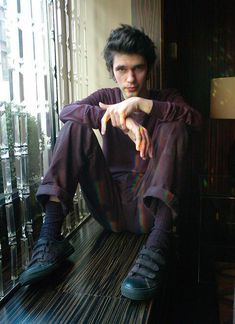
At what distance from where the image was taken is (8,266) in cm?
120

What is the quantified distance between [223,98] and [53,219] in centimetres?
113

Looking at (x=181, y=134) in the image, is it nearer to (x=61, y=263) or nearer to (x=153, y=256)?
(x=153, y=256)

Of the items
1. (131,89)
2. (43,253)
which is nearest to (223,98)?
(131,89)

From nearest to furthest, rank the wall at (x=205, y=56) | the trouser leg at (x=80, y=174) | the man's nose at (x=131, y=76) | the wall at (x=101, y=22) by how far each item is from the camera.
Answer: the trouser leg at (x=80, y=174)
the man's nose at (x=131, y=76)
the wall at (x=101, y=22)
the wall at (x=205, y=56)

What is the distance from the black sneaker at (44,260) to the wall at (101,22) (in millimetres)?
1027

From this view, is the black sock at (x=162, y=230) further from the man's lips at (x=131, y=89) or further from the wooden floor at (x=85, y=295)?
the man's lips at (x=131, y=89)

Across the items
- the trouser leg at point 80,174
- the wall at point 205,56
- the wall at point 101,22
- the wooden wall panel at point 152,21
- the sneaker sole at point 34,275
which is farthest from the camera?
the wall at point 205,56

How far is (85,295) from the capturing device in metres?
1.02

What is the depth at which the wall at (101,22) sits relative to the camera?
5.89ft

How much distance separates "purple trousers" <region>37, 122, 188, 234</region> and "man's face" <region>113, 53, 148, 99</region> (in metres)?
0.23

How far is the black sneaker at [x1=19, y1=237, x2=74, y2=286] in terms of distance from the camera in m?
1.04

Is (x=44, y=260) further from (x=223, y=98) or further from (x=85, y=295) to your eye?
(x=223, y=98)

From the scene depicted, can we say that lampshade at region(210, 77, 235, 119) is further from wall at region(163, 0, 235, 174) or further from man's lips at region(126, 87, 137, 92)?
man's lips at region(126, 87, 137, 92)

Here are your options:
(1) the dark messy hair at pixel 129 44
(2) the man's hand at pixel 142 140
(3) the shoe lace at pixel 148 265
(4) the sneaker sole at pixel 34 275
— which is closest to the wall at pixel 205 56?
(1) the dark messy hair at pixel 129 44
